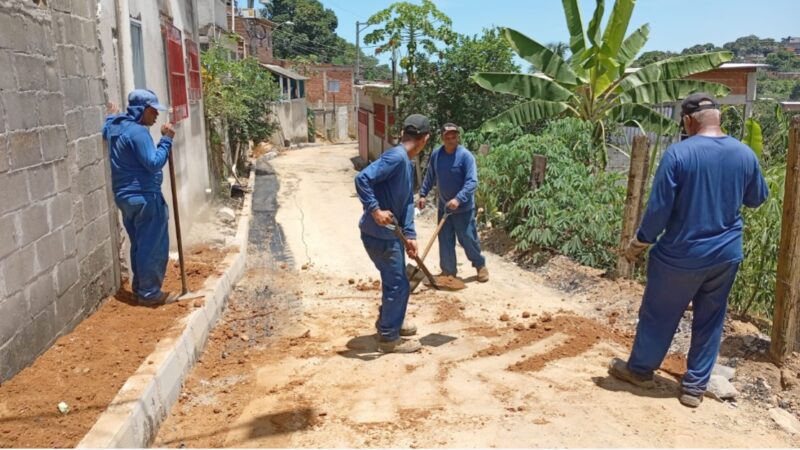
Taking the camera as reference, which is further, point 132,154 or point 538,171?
point 538,171

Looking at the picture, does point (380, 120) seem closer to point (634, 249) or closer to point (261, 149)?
point (261, 149)

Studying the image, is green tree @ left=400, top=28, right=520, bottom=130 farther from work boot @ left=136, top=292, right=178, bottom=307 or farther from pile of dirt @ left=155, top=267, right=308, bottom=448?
work boot @ left=136, top=292, right=178, bottom=307

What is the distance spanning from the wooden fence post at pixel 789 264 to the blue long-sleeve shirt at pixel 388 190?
272 cm

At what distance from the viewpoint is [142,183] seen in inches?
206

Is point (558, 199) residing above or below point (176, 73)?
below

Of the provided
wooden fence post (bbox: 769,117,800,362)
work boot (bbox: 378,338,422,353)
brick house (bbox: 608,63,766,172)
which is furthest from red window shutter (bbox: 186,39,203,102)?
brick house (bbox: 608,63,766,172)

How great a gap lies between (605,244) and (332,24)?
199ft

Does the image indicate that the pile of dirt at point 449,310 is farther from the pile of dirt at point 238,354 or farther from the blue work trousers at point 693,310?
the blue work trousers at point 693,310

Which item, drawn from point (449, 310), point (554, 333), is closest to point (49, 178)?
point (449, 310)

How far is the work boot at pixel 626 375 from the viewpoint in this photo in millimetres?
4277

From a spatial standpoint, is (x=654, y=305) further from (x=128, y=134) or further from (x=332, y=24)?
(x=332, y=24)

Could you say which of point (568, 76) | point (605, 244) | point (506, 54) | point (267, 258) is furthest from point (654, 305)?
point (506, 54)

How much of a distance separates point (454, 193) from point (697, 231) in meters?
3.48

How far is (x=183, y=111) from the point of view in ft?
32.1
